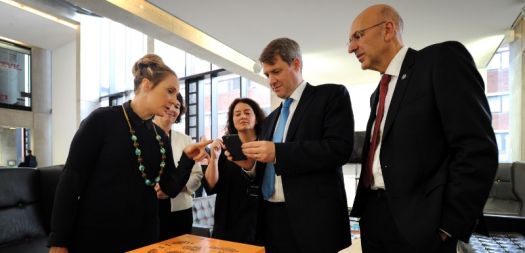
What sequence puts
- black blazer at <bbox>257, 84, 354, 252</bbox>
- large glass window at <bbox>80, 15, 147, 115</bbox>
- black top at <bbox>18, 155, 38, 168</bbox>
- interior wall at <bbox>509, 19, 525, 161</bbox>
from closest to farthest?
black blazer at <bbox>257, 84, 354, 252</bbox>
interior wall at <bbox>509, 19, 525, 161</bbox>
black top at <bbox>18, 155, 38, 168</bbox>
large glass window at <bbox>80, 15, 147, 115</bbox>

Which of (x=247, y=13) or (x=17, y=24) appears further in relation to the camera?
(x=17, y=24)

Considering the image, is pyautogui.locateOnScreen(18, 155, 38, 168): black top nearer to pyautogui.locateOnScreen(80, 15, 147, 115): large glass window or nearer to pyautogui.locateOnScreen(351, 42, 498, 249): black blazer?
pyautogui.locateOnScreen(80, 15, 147, 115): large glass window

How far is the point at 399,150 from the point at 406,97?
0.61ft

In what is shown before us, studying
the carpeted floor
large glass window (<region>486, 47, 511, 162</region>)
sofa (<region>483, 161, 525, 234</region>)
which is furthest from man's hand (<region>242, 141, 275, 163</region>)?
large glass window (<region>486, 47, 511, 162</region>)

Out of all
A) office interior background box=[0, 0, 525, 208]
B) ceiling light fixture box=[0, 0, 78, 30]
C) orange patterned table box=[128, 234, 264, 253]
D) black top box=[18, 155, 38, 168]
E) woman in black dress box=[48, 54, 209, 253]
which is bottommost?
black top box=[18, 155, 38, 168]

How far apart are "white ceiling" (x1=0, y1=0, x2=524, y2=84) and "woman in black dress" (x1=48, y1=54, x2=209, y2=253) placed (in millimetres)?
2580

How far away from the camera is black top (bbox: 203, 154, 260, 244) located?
75.6 inches

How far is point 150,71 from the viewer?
1437 mm

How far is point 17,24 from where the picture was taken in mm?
9617

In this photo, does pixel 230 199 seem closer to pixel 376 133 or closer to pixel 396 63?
pixel 376 133

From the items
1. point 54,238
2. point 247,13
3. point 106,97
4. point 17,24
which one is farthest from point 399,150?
point 106,97

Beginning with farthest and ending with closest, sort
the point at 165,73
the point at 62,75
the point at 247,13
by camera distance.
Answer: the point at 62,75, the point at 247,13, the point at 165,73

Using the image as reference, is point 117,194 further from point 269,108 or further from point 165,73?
point 269,108

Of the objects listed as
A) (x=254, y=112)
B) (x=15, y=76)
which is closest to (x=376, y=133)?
(x=254, y=112)
